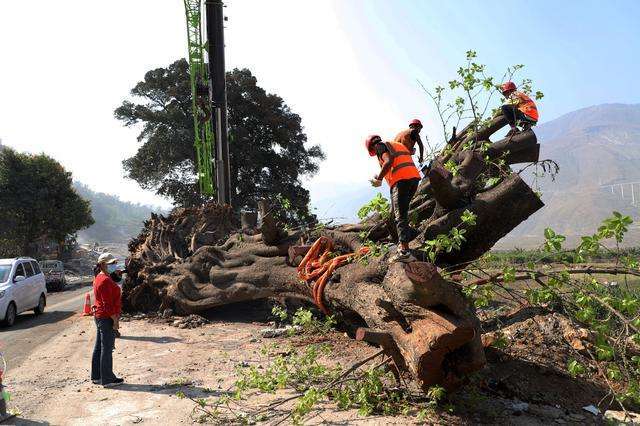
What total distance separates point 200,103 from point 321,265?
51.3 ft

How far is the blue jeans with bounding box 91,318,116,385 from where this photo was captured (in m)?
6.02

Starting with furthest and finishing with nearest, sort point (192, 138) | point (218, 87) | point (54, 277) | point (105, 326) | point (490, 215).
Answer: point (192, 138) → point (54, 277) → point (218, 87) → point (105, 326) → point (490, 215)

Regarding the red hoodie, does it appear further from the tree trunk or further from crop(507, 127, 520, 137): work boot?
crop(507, 127, 520, 137): work boot

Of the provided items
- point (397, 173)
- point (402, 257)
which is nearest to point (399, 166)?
point (397, 173)

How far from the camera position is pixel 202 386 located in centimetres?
577

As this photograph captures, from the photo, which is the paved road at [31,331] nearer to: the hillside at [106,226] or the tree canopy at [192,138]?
the tree canopy at [192,138]

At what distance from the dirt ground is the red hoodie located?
0.83m

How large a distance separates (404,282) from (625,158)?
209m

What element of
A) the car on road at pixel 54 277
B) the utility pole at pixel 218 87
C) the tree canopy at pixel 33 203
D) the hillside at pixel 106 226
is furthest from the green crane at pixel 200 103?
the hillside at pixel 106 226

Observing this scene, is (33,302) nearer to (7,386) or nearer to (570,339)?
(7,386)

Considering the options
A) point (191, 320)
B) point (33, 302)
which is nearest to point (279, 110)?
point (33, 302)

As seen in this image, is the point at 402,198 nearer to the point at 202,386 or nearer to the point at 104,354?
the point at 202,386

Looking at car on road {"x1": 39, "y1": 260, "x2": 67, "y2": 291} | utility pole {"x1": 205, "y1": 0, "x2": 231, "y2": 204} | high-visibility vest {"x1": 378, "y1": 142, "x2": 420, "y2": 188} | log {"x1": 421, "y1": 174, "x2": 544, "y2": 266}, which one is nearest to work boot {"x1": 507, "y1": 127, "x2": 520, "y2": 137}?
log {"x1": 421, "y1": 174, "x2": 544, "y2": 266}

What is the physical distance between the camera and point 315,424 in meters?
4.36
